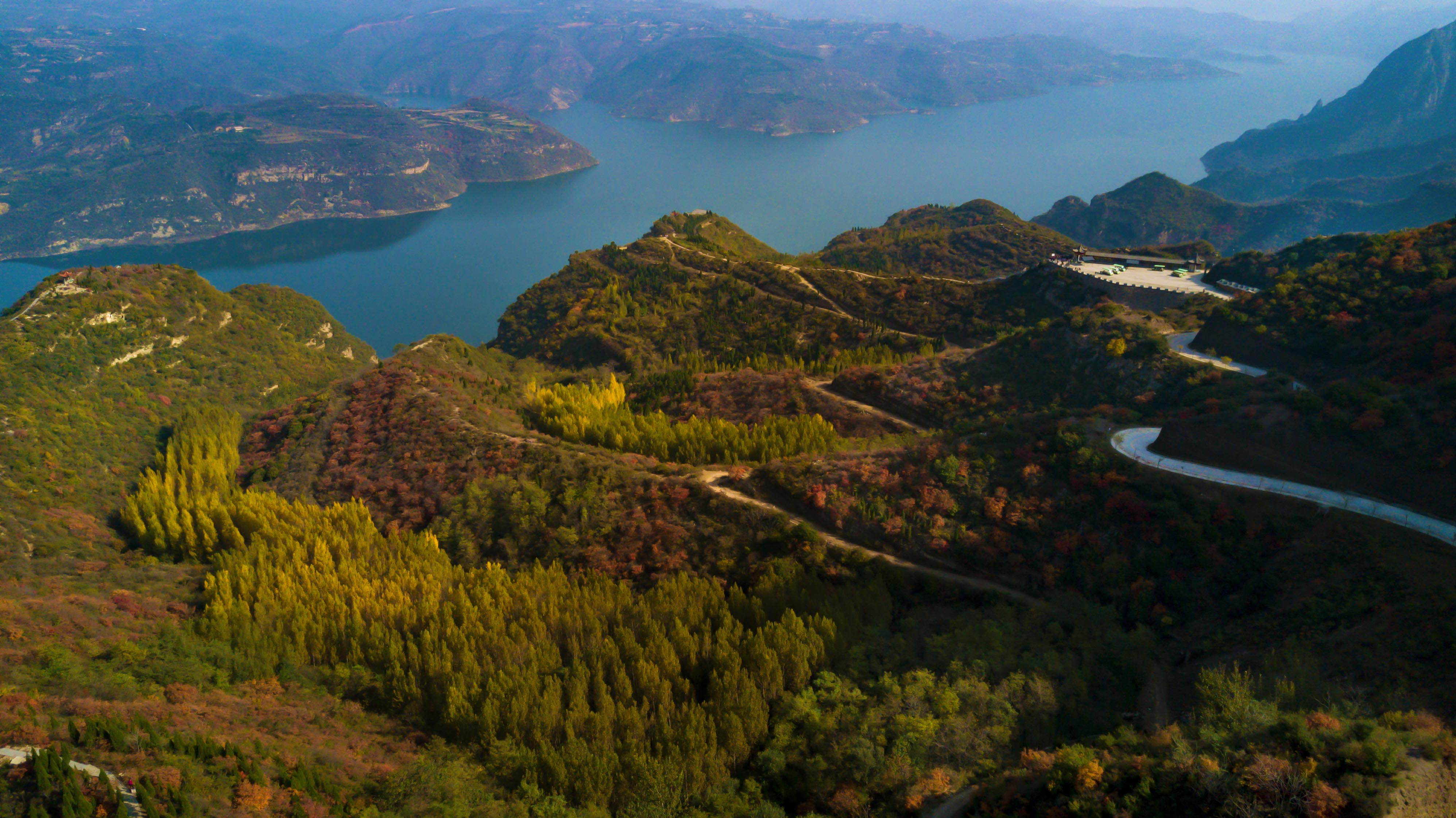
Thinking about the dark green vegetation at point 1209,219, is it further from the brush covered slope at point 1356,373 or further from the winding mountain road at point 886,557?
the winding mountain road at point 886,557

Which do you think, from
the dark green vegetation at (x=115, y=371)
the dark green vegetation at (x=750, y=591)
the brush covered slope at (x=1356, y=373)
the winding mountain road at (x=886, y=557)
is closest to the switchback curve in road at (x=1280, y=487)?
the brush covered slope at (x=1356, y=373)

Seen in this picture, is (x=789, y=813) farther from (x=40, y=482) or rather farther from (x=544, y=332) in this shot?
(x=544, y=332)

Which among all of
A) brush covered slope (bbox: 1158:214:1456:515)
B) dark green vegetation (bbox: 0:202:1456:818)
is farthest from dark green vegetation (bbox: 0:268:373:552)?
brush covered slope (bbox: 1158:214:1456:515)

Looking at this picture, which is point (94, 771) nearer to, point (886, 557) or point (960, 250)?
point (886, 557)

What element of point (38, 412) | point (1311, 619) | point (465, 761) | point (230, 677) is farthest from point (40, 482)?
point (1311, 619)

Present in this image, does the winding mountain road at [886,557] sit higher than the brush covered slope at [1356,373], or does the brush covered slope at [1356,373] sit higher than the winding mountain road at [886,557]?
the brush covered slope at [1356,373]
